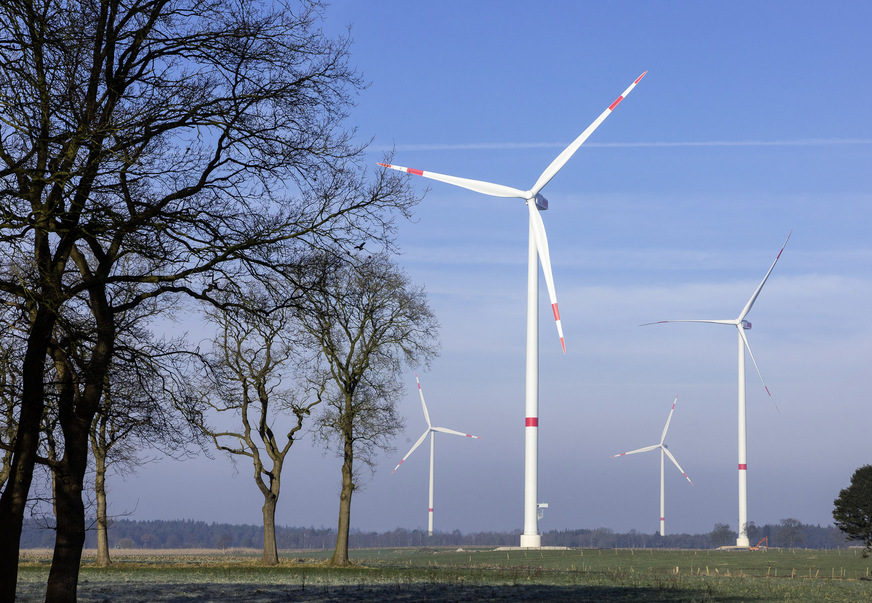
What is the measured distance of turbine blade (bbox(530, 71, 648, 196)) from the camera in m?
55.3

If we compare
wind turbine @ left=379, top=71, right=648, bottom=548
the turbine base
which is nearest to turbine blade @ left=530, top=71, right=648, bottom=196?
wind turbine @ left=379, top=71, right=648, bottom=548

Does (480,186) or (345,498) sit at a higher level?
(480,186)

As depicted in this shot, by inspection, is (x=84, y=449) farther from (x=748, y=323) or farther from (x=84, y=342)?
(x=748, y=323)

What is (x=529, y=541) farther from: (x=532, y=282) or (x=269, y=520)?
(x=269, y=520)

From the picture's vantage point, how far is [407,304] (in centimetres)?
4628

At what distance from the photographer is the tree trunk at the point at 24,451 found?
555 inches

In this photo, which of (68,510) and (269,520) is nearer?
(68,510)

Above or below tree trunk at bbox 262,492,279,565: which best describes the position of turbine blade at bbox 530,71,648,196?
above

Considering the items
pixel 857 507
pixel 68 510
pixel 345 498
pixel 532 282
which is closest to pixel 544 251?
pixel 532 282

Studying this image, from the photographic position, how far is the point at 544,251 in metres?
57.5

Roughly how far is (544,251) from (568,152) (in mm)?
8122

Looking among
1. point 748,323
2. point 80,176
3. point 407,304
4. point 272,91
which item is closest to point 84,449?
point 80,176

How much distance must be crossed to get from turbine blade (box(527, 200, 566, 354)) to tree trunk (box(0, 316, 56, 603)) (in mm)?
32638

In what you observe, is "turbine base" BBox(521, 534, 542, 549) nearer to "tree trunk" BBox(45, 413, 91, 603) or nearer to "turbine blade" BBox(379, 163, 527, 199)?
"turbine blade" BBox(379, 163, 527, 199)
